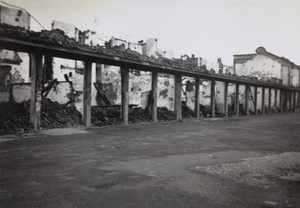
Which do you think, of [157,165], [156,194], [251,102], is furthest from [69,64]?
[251,102]

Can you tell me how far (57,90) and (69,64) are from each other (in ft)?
13.1

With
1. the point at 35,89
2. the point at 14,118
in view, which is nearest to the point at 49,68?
the point at 14,118

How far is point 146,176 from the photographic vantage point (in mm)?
4613

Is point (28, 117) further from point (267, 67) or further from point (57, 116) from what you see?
point (267, 67)

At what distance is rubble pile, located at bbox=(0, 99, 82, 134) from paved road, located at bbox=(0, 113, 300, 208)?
264 cm

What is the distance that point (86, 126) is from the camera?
482 inches

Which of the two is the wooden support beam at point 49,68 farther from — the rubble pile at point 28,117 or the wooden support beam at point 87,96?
the wooden support beam at point 87,96

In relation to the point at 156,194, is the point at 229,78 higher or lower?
higher

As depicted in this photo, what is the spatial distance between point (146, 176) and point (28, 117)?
8856 mm

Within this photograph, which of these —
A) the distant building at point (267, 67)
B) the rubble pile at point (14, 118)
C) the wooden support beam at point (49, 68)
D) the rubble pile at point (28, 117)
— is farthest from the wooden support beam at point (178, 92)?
the distant building at point (267, 67)

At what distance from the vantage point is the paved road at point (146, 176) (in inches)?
138

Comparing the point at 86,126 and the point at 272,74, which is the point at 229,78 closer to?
the point at 86,126

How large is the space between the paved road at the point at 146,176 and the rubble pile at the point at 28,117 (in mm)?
2643

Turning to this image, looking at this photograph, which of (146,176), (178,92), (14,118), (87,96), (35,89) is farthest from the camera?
(178,92)
